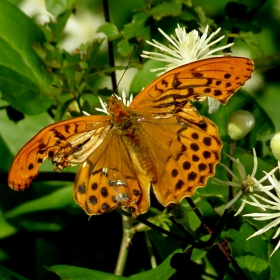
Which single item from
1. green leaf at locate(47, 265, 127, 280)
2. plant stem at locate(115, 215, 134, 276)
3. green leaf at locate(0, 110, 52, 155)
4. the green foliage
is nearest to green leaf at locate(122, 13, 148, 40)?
the green foliage

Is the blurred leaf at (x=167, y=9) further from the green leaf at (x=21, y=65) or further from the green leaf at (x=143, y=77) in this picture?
the green leaf at (x=21, y=65)

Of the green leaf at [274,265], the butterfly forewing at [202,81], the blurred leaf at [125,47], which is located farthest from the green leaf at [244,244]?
the blurred leaf at [125,47]

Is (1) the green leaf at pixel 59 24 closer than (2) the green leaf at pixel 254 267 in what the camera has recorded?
No

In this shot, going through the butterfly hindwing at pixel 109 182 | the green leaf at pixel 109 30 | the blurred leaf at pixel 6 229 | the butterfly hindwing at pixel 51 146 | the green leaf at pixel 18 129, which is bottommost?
the blurred leaf at pixel 6 229

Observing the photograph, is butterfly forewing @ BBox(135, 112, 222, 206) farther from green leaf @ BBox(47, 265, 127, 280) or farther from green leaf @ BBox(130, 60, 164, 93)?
green leaf @ BBox(130, 60, 164, 93)

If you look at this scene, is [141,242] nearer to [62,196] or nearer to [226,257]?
[62,196]

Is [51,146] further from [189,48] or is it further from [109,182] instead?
[189,48]
